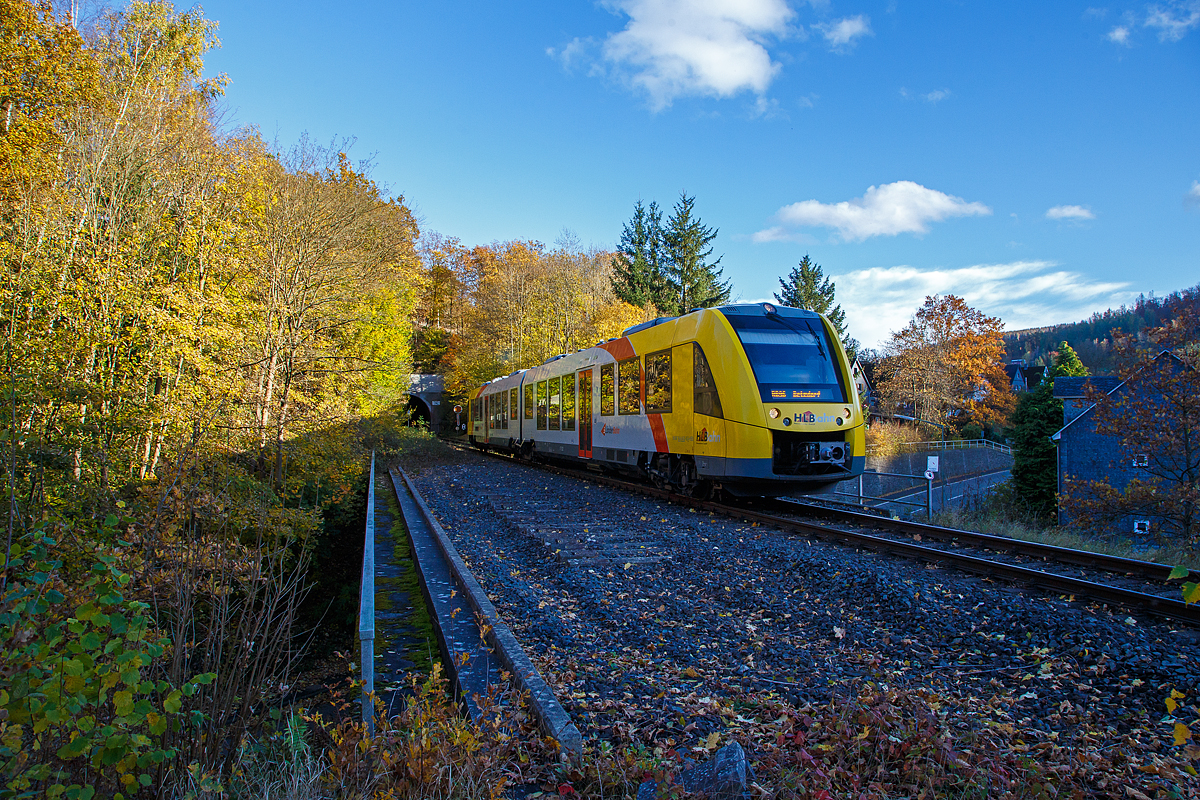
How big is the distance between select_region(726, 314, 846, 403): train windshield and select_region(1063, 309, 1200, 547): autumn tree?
303 inches

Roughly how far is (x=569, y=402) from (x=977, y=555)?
11.2m

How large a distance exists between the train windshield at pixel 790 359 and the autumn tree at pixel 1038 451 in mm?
21882

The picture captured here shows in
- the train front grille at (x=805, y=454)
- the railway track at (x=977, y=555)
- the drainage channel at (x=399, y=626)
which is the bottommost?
the drainage channel at (x=399, y=626)

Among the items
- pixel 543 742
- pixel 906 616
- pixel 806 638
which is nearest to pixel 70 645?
pixel 543 742

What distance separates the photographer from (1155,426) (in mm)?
13500

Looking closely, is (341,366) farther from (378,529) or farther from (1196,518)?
(1196,518)

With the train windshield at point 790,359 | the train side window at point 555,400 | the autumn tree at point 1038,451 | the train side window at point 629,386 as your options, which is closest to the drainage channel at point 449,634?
the train side window at point 629,386

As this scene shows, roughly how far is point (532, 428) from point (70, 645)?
18631 mm

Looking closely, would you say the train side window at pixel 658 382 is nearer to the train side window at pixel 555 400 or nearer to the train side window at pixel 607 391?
the train side window at pixel 607 391

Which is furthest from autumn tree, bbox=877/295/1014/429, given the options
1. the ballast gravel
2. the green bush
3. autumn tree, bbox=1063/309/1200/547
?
the green bush

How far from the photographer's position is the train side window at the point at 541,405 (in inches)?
770

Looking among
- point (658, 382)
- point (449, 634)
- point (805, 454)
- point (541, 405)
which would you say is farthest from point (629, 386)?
point (449, 634)

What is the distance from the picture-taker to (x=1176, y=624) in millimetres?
4727

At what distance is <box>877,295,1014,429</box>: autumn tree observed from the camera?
145 ft
